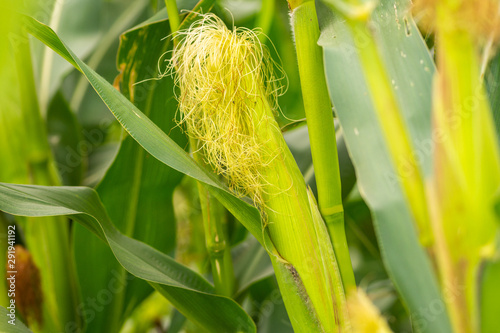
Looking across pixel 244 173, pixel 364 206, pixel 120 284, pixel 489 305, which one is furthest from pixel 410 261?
pixel 120 284

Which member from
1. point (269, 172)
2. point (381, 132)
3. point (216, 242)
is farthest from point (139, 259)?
point (381, 132)

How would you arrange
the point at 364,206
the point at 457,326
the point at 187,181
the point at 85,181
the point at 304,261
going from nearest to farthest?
the point at 457,326 < the point at 304,261 < the point at 364,206 < the point at 85,181 < the point at 187,181

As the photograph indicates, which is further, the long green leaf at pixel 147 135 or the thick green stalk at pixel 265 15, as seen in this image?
the thick green stalk at pixel 265 15

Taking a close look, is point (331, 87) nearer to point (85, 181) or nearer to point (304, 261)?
point (304, 261)

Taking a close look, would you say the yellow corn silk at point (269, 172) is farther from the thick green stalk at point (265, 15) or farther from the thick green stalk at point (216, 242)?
the thick green stalk at point (265, 15)

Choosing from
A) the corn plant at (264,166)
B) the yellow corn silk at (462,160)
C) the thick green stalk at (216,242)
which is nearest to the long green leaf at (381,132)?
the corn plant at (264,166)

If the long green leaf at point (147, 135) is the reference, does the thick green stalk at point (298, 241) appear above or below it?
below
